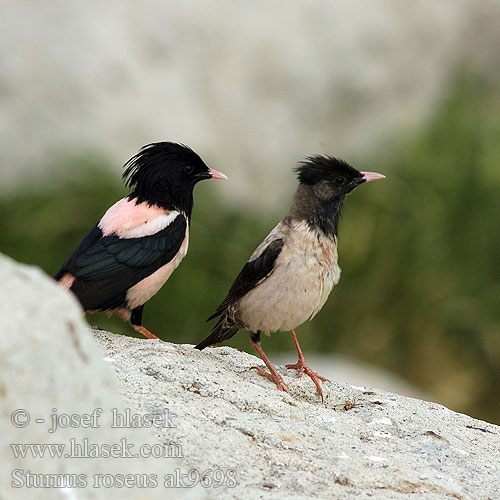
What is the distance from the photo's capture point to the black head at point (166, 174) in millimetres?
5398

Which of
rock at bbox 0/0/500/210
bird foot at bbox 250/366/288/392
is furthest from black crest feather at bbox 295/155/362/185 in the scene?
rock at bbox 0/0/500/210

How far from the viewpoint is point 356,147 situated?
9609 mm

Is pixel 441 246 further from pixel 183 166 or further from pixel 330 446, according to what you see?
pixel 330 446

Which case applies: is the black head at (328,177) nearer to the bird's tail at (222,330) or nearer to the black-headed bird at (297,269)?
the black-headed bird at (297,269)

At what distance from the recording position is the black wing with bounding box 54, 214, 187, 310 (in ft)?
16.5

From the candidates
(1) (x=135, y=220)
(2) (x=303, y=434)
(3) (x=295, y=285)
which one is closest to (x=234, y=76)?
(1) (x=135, y=220)

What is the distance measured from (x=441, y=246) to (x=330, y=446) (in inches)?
216

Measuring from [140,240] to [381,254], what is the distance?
4.01m

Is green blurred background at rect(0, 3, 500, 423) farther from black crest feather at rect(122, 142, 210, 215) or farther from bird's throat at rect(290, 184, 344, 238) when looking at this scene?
bird's throat at rect(290, 184, 344, 238)

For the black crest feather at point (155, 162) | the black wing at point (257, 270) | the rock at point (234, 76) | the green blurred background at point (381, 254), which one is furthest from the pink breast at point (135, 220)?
the rock at point (234, 76)

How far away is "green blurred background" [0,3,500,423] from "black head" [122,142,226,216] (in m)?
2.61

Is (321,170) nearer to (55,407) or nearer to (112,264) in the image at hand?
(112,264)

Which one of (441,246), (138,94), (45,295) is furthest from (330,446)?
(138,94)

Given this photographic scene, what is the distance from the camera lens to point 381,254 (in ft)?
28.6
